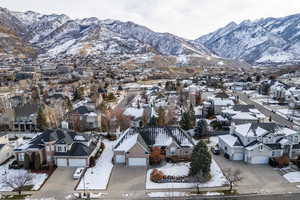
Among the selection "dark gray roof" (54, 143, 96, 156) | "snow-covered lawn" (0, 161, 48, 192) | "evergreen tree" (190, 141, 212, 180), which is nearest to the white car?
"dark gray roof" (54, 143, 96, 156)

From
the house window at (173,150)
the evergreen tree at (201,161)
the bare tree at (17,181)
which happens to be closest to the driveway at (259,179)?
the evergreen tree at (201,161)

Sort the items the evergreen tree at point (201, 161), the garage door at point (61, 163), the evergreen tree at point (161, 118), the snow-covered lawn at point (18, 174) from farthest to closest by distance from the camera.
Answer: the evergreen tree at point (161, 118) → the garage door at point (61, 163) → the evergreen tree at point (201, 161) → the snow-covered lawn at point (18, 174)

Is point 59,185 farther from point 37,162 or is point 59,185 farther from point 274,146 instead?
point 274,146

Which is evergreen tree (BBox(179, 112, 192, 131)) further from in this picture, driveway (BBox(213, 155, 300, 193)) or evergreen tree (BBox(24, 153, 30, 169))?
evergreen tree (BBox(24, 153, 30, 169))

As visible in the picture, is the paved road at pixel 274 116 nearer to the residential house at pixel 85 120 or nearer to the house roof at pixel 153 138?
the house roof at pixel 153 138

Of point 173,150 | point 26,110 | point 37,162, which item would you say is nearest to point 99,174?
point 37,162

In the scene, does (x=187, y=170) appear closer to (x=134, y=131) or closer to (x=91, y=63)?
(x=134, y=131)

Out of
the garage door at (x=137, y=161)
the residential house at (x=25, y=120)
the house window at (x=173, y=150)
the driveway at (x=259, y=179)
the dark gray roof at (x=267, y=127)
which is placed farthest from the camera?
the residential house at (x=25, y=120)
